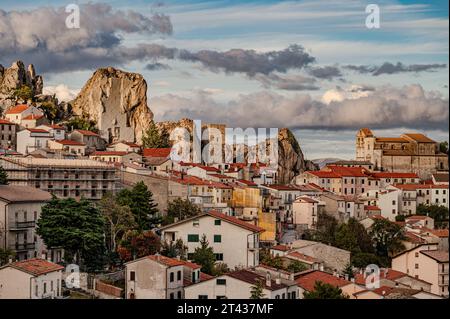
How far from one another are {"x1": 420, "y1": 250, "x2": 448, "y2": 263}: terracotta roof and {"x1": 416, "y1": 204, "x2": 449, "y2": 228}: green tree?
12988 millimetres

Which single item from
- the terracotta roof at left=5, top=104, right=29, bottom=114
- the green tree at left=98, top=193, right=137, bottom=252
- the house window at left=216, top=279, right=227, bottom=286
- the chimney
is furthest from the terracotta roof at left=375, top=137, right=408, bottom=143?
the house window at left=216, top=279, right=227, bottom=286

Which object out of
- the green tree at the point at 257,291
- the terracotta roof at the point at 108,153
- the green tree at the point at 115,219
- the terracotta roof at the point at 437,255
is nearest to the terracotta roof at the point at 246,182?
the terracotta roof at the point at 108,153

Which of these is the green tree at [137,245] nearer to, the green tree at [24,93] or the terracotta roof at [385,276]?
the terracotta roof at [385,276]

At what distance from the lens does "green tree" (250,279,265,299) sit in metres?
32.7

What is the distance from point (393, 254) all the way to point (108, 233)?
53.1 feet

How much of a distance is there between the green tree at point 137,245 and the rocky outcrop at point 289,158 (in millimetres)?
39867

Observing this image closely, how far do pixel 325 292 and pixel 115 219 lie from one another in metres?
12.6

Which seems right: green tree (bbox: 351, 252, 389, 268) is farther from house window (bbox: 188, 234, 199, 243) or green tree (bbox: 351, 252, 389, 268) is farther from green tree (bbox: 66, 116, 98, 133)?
green tree (bbox: 66, 116, 98, 133)

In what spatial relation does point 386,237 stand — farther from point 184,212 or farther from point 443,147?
point 443,147

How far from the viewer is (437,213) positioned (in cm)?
6644

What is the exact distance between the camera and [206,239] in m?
43.0

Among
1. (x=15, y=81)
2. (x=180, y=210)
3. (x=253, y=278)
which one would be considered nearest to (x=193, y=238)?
(x=180, y=210)

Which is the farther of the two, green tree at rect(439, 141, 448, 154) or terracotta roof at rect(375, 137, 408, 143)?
green tree at rect(439, 141, 448, 154)
